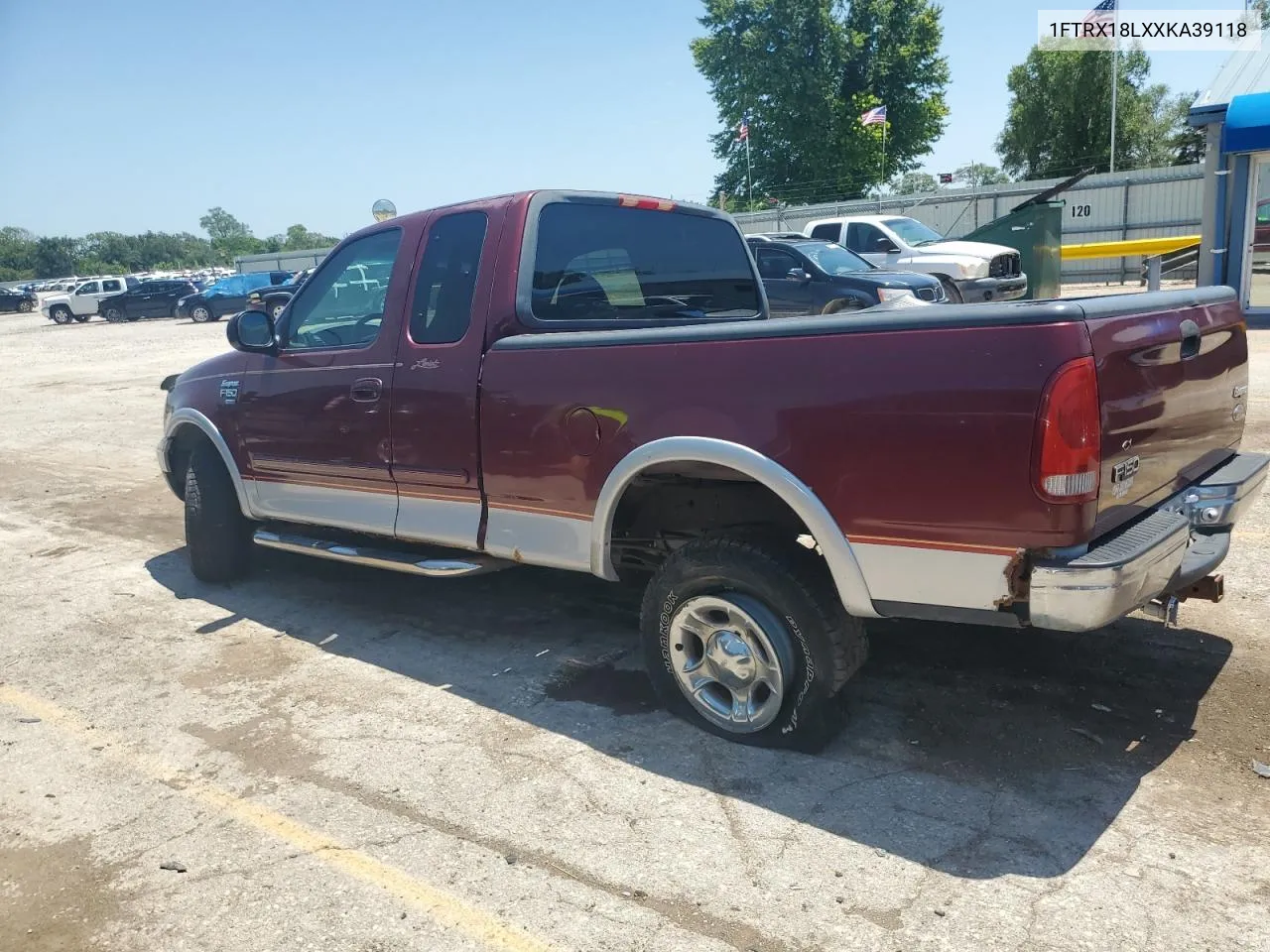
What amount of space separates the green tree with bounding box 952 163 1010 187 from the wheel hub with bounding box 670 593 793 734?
41.3 metres

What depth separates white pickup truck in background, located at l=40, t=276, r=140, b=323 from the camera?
136 ft

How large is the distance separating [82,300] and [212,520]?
1660 inches

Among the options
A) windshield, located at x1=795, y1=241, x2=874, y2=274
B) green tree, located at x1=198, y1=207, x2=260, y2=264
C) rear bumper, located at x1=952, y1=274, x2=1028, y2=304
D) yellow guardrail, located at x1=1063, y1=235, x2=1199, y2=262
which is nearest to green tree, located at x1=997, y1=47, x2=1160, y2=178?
yellow guardrail, located at x1=1063, y1=235, x2=1199, y2=262

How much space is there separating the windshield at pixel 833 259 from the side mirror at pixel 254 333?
9.00m

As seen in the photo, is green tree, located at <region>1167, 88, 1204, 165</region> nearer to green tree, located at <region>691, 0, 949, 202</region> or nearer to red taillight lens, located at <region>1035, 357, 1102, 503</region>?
green tree, located at <region>691, 0, 949, 202</region>

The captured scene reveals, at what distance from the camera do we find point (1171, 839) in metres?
2.88

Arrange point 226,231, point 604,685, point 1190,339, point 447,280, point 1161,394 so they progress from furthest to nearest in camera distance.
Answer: point 226,231 < point 447,280 < point 604,685 < point 1190,339 < point 1161,394

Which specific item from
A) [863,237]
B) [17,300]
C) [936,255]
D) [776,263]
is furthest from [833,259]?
[17,300]

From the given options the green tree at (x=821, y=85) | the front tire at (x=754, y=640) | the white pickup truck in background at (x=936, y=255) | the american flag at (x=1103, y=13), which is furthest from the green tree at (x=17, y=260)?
the front tire at (x=754, y=640)

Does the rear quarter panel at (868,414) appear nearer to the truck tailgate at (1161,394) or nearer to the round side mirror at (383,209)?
the truck tailgate at (1161,394)

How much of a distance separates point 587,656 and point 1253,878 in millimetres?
2679

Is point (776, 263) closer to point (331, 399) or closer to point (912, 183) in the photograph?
point (331, 399)

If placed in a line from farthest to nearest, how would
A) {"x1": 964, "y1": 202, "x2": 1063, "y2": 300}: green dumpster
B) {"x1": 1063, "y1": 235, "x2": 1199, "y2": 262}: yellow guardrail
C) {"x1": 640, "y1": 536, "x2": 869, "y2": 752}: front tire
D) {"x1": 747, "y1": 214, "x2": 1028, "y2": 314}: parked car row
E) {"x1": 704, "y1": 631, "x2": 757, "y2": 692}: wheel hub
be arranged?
1. {"x1": 1063, "y1": 235, "x2": 1199, "y2": 262}: yellow guardrail
2. {"x1": 964, "y1": 202, "x2": 1063, "y2": 300}: green dumpster
3. {"x1": 747, "y1": 214, "x2": 1028, "y2": 314}: parked car row
4. {"x1": 704, "y1": 631, "x2": 757, "y2": 692}: wheel hub
5. {"x1": 640, "y1": 536, "x2": 869, "y2": 752}: front tire

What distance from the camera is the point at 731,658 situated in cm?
353
